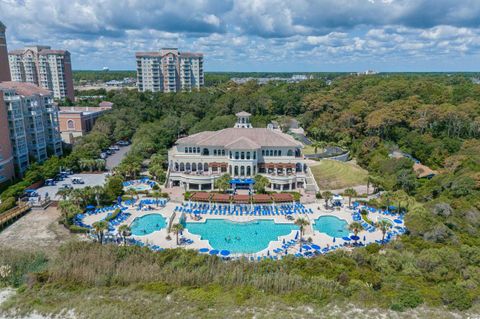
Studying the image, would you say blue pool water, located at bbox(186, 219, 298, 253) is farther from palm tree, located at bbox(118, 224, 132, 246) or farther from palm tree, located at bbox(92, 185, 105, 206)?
palm tree, located at bbox(92, 185, 105, 206)

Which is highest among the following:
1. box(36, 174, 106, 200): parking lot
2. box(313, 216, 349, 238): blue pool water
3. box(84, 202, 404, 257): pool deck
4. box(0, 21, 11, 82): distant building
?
box(0, 21, 11, 82): distant building

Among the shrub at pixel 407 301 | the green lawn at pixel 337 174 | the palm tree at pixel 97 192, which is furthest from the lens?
the green lawn at pixel 337 174

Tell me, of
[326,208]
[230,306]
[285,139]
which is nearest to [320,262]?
[230,306]

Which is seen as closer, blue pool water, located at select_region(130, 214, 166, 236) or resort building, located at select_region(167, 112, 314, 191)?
blue pool water, located at select_region(130, 214, 166, 236)

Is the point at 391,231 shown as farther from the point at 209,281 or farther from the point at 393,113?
the point at 393,113

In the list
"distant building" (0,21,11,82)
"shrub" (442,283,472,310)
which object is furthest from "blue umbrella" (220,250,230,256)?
"distant building" (0,21,11,82)

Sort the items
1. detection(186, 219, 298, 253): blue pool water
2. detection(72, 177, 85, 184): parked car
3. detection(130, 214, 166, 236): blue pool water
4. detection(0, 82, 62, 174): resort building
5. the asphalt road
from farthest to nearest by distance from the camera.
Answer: the asphalt road → detection(72, 177, 85, 184): parked car → detection(0, 82, 62, 174): resort building → detection(130, 214, 166, 236): blue pool water → detection(186, 219, 298, 253): blue pool water

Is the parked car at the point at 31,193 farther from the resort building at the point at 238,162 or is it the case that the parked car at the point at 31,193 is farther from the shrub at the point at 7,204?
the resort building at the point at 238,162

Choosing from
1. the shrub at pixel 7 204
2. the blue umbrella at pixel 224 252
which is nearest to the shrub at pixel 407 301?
the blue umbrella at pixel 224 252
